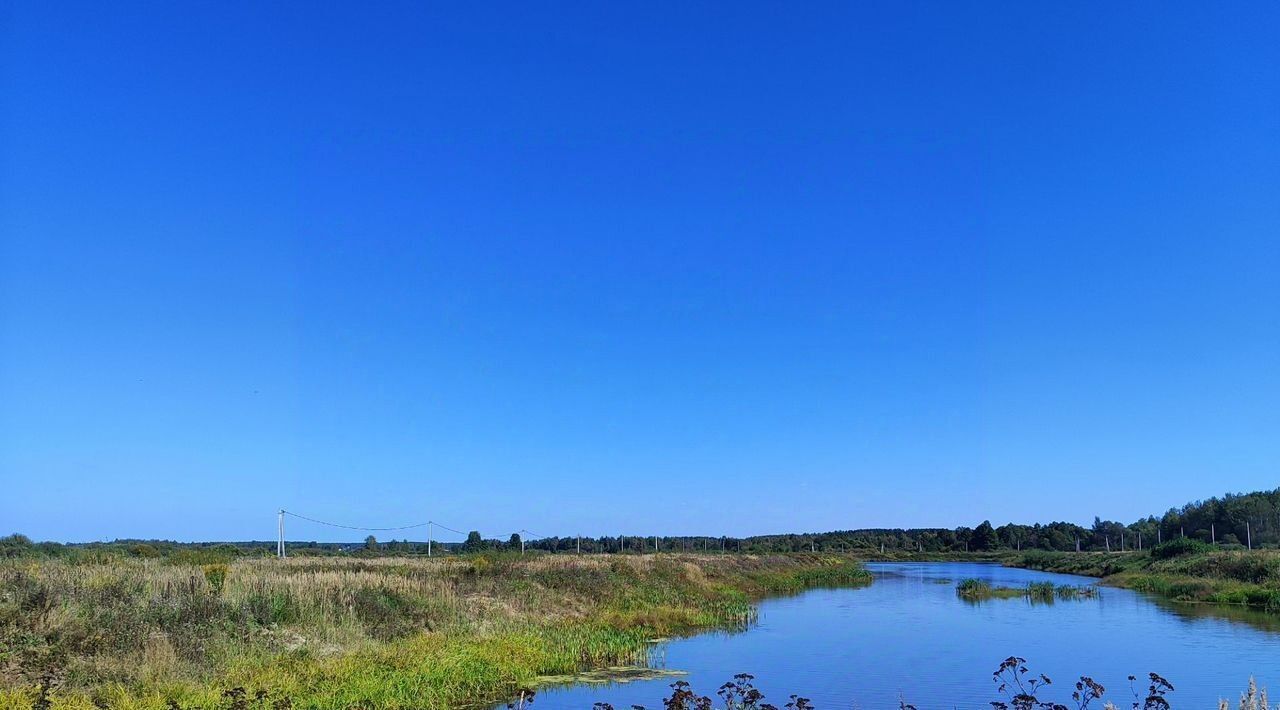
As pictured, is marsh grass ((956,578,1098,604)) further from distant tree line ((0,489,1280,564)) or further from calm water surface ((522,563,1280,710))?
distant tree line ((0,489,1280,564))

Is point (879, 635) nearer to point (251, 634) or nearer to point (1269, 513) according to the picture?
point (251, 634)

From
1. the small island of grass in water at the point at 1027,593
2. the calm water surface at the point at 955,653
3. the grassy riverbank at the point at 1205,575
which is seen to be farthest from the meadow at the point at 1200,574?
the small island of grass in water at the point at 1027,593

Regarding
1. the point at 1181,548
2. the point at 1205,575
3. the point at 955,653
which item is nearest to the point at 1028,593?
the point at 1205,575

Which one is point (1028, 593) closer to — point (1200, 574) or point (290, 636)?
point (1200, 574)

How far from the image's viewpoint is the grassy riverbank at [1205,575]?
3694 cm

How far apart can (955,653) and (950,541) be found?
140 m

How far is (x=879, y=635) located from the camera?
90.8 ft

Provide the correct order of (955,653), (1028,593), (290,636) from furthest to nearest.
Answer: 1. (1028,593)
2. (955,653)
3. (290,636)

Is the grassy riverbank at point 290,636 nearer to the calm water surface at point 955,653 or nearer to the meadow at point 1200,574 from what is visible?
the calm water surface at point 955,653

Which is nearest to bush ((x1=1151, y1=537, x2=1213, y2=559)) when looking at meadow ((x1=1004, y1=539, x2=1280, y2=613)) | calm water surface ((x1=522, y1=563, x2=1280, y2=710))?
meadow ((x1=1004, y1=539, x2=1280, y2=613))

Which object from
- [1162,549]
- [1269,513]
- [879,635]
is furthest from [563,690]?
[1269,513]

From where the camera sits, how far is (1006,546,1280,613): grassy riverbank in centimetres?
3694

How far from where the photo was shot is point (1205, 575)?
4612 cm

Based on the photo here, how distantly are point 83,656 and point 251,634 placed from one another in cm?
353
